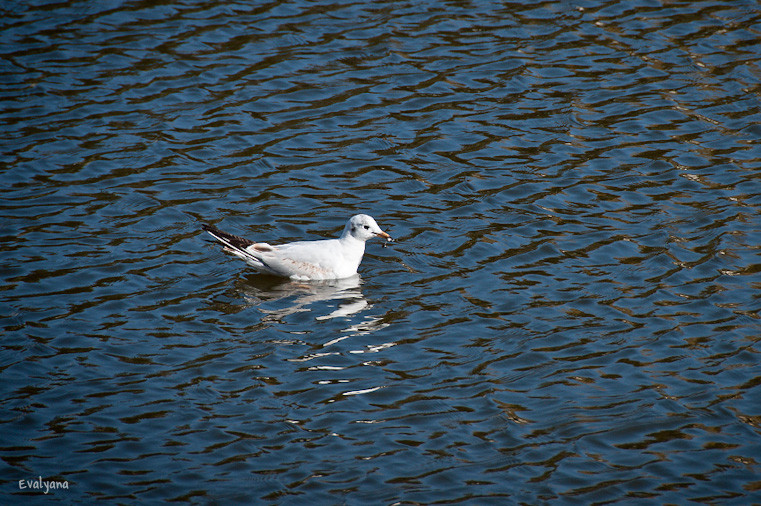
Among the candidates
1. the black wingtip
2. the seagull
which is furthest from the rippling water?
the black wingtip

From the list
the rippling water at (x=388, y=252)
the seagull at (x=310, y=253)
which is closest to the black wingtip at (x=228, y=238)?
the seagull at (x=310, y=253)

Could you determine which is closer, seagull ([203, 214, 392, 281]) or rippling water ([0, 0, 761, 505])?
rippling water ([0, 0, 761, 505])

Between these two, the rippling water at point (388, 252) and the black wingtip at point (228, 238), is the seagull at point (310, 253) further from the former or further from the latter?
the rippling water at point (388, 252)

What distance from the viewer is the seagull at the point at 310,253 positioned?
382 inches

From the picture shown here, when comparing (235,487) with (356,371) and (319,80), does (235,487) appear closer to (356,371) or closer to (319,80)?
(356,371)

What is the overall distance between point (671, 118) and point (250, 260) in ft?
22.4

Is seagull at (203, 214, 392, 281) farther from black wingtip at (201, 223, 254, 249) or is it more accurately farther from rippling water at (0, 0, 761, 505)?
rippling water at (0, 0, 761, 505)

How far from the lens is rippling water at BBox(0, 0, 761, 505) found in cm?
696

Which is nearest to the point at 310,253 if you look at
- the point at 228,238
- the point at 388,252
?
the point at 228,238

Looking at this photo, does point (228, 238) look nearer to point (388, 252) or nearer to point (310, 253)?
point (310, 253)

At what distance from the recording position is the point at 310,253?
9820 mm

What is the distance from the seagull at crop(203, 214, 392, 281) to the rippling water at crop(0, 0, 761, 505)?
0.84 feet

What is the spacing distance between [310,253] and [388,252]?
1.20 meters

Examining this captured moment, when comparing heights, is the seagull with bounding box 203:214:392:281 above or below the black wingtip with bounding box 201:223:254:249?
below
